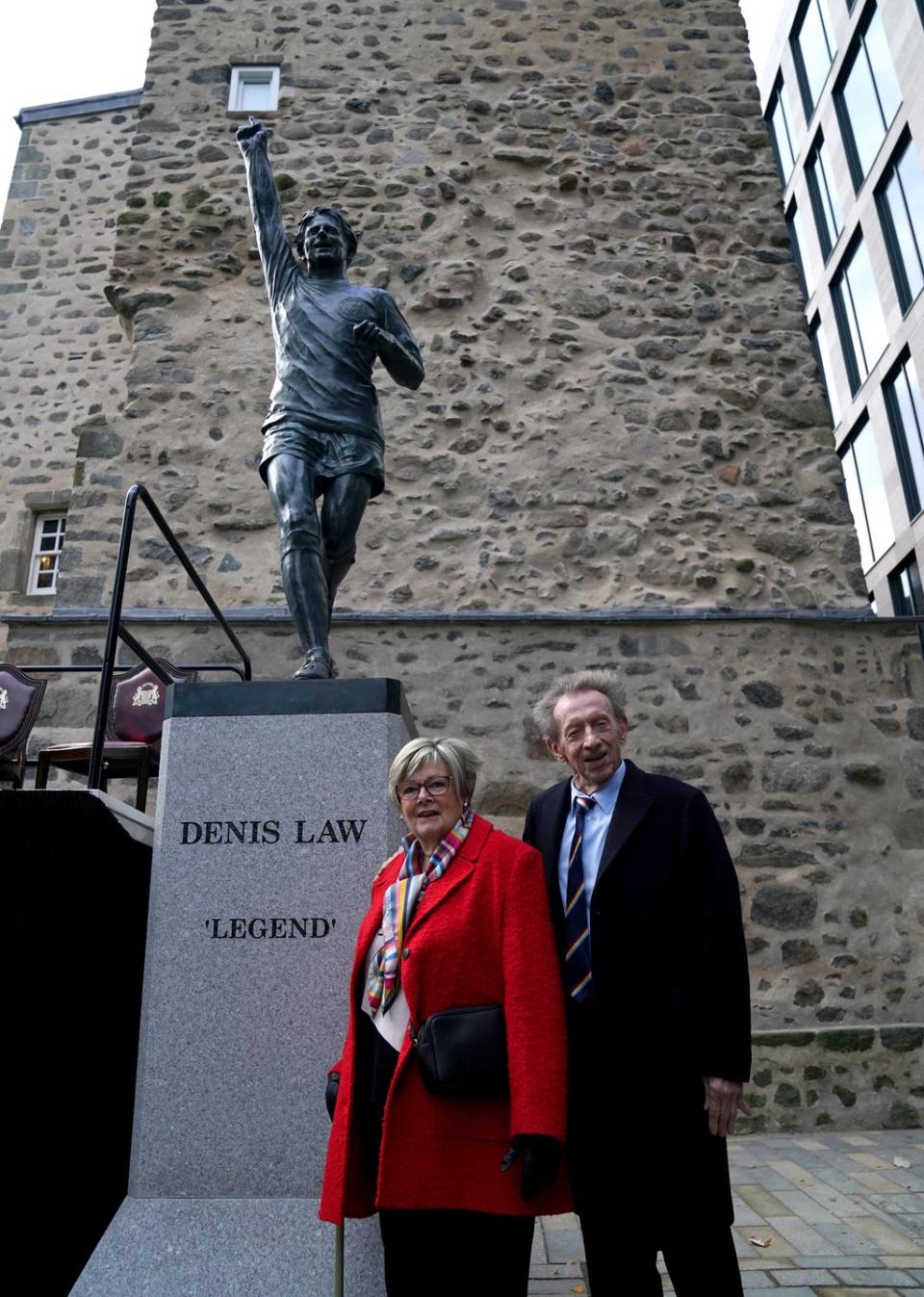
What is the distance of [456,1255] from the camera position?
1.83m

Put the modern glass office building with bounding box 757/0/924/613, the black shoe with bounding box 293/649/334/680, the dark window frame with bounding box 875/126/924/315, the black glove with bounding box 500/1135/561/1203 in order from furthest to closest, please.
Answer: the dark window frame with bounding box 875/126/924/315
the modern glass office building with bounding box 757/0/924/613
the black shoe with bounding box 293/649/334/680
the black glove with bounding box 500/1135/561/1203

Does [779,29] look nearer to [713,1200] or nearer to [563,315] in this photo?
[563,315]

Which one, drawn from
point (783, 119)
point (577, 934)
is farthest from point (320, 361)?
point (783, 119)

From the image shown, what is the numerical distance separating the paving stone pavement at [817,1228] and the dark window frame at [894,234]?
1281 centimetres

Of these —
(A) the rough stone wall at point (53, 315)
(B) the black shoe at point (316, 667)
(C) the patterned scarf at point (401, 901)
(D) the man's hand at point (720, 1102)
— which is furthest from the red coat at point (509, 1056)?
(A) the rough stone wall at point (53, 315)

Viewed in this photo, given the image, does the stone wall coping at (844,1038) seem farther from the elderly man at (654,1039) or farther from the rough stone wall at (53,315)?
the rough stone wall at (53,315)

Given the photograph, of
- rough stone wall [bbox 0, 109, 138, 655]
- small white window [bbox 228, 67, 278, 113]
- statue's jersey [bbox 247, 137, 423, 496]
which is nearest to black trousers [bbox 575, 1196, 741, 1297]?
statue's jersey [bbox 247, 137, 423, 496]

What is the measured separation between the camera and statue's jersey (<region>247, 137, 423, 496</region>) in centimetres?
332

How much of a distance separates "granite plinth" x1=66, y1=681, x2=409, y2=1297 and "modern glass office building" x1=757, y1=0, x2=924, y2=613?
11.4 meters

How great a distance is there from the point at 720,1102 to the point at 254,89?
8.28 meters

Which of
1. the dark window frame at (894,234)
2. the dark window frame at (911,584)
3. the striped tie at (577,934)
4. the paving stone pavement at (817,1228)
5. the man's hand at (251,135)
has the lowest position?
the paving stone pavement at (817,1228)

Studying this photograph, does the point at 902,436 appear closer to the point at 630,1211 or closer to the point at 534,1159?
the point at 630,1211

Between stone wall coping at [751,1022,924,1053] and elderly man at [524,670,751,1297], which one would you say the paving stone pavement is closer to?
elderly man at [524,670,751,1297]

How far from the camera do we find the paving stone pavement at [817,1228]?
273 centimetres
